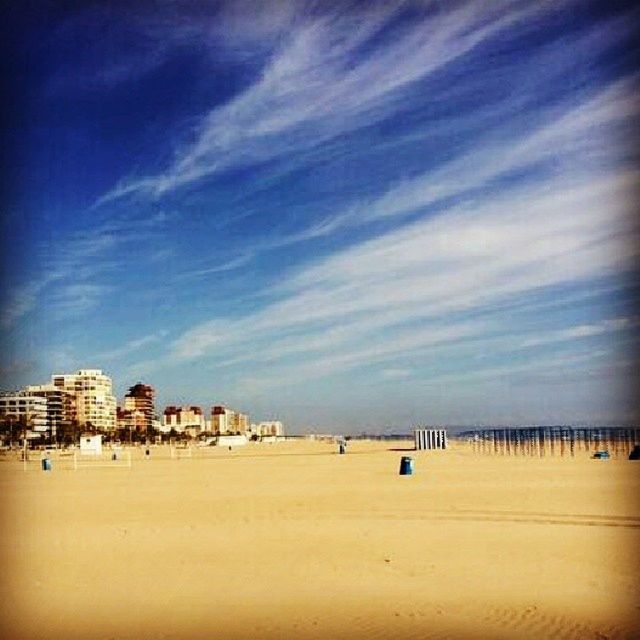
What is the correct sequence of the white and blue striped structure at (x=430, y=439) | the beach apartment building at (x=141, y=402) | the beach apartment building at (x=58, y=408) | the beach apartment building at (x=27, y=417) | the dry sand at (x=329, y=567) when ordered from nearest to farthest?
the dry sand at (x=329, y=567) → the white and blue striped structure at (x=430, y=439) → the beach apartment building at (x=27, y=417) → the beach apartment building at (x=58, y=408) → the beach apartment building at (x=141, y=402)

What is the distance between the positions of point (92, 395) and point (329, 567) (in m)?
92.3

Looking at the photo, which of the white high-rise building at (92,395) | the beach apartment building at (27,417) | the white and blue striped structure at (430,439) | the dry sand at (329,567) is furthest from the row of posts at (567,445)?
the white high-rise building at (92,395)

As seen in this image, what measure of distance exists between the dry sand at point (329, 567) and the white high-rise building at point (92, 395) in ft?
261

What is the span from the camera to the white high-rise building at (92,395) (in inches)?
3536

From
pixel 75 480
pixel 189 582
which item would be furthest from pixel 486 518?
pixel 75 480

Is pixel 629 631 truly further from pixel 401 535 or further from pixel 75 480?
pixel 75 480

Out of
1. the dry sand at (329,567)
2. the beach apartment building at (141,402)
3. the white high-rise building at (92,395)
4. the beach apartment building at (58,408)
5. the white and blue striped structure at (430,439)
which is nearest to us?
the dry sand at (329,567)

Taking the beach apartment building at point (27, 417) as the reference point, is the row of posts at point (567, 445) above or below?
below

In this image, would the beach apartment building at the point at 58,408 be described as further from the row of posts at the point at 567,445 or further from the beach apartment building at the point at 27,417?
the row of posts at the point at 567,445

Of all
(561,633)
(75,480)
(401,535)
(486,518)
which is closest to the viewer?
(561,633)

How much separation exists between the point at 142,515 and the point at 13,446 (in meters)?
44.8

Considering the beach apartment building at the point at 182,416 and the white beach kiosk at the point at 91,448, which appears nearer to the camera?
the white beach kiosk at the point at 91,448

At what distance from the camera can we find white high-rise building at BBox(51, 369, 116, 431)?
89.8m

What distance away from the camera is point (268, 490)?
15.5 m
